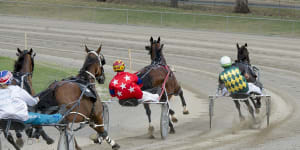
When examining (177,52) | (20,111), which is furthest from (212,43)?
(20,111)

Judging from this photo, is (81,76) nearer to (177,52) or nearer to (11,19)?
(177,52)

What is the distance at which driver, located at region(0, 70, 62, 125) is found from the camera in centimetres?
930

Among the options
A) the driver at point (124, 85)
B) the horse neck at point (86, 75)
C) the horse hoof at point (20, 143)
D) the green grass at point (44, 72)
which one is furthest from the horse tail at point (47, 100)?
the green grass at point (44, 72)

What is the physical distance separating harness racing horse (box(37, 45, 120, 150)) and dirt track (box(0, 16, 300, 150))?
0.84 m

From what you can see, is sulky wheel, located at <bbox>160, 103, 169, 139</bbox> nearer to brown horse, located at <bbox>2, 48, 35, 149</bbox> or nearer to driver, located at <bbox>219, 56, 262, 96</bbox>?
driver, located at <bbox>219, 56, 262, 96</bbox>

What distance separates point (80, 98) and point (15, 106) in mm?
1333

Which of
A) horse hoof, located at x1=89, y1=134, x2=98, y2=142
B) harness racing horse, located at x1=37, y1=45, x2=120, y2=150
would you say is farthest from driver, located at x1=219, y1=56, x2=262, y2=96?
horse hoof, located at x1=89, y1=134, x2=98, y2=142

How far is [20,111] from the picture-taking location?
30.6 ft

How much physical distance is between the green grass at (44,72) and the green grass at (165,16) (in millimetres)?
16959

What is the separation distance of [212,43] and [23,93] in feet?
70.1

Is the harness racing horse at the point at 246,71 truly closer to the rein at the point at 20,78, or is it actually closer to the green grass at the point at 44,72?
the rein at the point at 20,78

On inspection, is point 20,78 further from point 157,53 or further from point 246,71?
point 246,71

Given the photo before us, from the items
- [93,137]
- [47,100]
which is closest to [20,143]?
[47,100]

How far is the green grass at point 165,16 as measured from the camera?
119 feet
